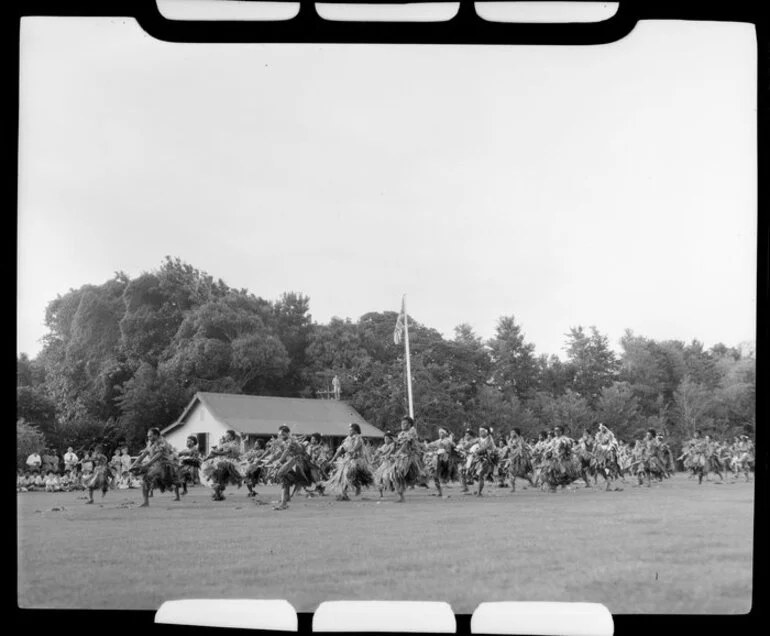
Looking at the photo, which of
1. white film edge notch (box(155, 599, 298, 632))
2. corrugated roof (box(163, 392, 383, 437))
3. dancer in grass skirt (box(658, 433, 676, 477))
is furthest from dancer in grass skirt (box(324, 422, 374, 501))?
A: dancer in grass skirt (box(658, 433, 676, 477))

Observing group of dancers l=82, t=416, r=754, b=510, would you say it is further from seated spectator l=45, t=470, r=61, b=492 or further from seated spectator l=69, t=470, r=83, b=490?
seated spectator l=45, t=470, r=61, b=492

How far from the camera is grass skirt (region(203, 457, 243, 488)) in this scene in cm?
619

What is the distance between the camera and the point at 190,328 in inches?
220

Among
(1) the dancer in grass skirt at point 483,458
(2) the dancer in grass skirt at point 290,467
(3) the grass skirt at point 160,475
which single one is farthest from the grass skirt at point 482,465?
(3) the grass skirt at point 160,475

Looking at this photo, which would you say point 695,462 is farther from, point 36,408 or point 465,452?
point 36,408

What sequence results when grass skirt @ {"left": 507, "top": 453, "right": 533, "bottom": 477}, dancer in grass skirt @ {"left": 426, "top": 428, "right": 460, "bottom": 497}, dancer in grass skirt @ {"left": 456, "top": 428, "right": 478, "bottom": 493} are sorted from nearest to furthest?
dancer in grass skirt @ {"left": 456, "top": 428, "right": 478, "bottom": 493} → dancer in grass skirt @ {"left": 426, "top": 428, "right": 460, "bottom": 497} → grass skirt @ {"left": 507, "top": 453, "right": 533, "bottom": 477}

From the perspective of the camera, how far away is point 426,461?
6793 mm

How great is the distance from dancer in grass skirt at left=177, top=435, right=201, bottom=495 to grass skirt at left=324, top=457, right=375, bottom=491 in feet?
3.57

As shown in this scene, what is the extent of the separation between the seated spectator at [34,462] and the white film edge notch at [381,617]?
1.72 metres

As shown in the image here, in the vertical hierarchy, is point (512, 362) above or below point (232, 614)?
above

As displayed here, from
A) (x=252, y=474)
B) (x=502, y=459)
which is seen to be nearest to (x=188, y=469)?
(x=252, y=474)

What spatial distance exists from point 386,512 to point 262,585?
2136 millimetres

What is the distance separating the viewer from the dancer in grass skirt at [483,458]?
6289mm

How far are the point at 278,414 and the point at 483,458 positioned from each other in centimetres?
175
